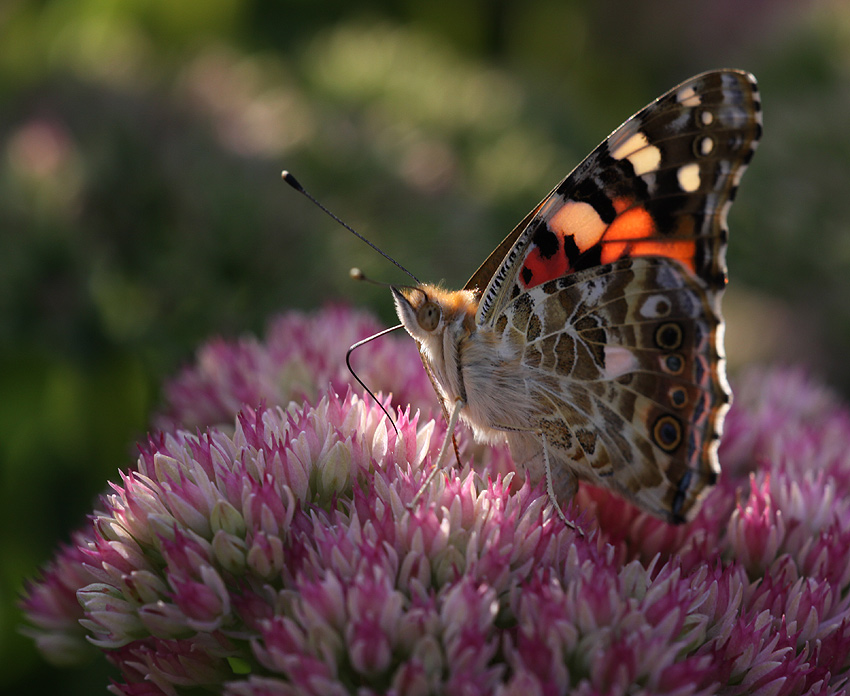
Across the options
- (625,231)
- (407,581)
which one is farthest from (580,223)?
(407,581)

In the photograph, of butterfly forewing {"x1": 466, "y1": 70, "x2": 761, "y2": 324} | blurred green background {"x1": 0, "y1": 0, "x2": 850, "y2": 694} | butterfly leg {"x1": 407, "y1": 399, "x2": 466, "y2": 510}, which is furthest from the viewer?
blurred green background {"x1": 0, "y1": 0, "x2": 850, "y2": 694}

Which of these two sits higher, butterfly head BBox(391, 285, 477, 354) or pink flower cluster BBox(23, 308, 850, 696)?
butterfly head BBox(391, 285, 477, 354)

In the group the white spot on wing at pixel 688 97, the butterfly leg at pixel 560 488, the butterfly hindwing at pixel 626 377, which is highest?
the white spot on wing at pixel 688 97

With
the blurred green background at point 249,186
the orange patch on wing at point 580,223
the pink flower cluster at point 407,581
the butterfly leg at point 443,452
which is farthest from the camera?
the blurred green background at point 249,186

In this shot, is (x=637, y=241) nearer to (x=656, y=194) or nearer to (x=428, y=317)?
(x=656, y=194)

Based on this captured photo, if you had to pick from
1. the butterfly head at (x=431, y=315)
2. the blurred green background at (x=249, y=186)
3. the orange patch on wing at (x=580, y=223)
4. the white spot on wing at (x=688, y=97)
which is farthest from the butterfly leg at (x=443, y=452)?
the blurred green background at (x=249, y=186)

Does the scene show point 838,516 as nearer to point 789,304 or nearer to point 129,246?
point 129,246

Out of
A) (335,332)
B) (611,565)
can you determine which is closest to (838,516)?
(611,565)

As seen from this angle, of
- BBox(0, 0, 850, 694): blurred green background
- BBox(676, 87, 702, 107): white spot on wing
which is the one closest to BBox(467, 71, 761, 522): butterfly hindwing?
BBox(676, 87, 702, 107): white spot on wing

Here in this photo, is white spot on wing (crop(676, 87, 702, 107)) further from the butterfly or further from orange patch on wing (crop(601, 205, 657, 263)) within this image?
orange patch on wing (crop(601, 205, 657, 263))

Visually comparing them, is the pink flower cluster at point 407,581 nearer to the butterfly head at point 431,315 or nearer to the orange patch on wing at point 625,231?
the butterfly head at point 431,315
